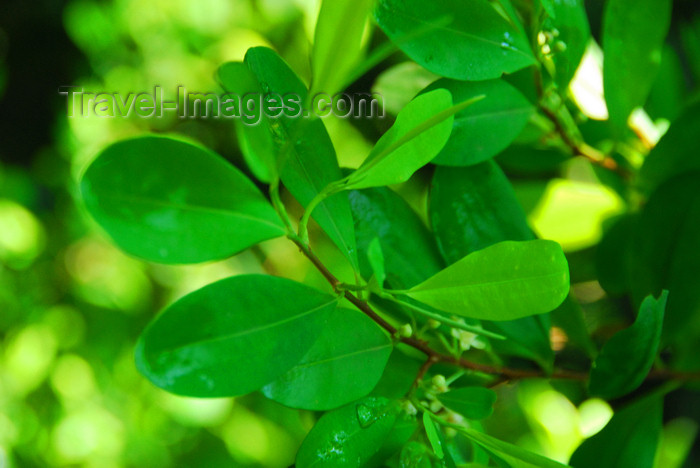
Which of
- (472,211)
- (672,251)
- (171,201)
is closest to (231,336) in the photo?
(171,201)

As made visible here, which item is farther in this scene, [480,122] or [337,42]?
[480,122]

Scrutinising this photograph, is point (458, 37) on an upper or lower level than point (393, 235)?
upper

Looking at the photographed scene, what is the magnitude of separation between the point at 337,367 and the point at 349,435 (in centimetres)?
3

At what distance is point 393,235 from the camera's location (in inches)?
12.1

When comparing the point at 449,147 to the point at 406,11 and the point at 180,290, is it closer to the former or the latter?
the point at 406,11

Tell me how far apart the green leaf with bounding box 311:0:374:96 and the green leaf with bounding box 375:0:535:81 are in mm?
74

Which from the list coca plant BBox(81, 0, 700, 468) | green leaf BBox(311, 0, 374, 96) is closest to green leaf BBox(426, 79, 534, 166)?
coca plant BBox(81, 0, 700, 468)

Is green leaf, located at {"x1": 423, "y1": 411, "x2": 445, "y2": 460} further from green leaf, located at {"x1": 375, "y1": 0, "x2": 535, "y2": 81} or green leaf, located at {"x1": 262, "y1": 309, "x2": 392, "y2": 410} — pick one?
green leaf, located at {"x1": 375, "y1": 0, "x2": 535, "y2": 81}

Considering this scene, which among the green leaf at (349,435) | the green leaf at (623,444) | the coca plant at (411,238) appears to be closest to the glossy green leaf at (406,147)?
the coca plant at (411,238)

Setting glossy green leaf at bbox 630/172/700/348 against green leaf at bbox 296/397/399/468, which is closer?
green leaf at bbox 296/397/399/468

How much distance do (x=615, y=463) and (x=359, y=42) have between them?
0.90ft

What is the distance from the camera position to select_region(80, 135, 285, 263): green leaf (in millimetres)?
195

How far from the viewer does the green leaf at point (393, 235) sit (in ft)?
0.97

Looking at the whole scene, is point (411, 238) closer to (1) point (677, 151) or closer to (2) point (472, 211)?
(2) point (472, 211)
